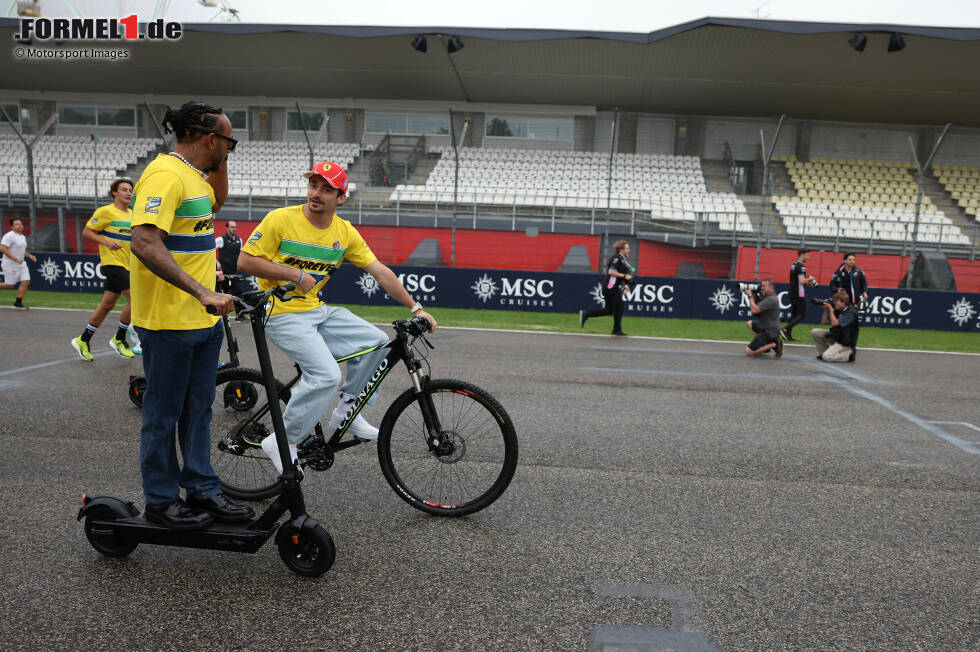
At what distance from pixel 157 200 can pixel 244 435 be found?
5.42 ft

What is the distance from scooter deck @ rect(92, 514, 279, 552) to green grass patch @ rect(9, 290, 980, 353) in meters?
10.8

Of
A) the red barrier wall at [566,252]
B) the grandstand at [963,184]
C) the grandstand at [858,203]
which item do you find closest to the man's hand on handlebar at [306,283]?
the red barrier wall at [566,252]

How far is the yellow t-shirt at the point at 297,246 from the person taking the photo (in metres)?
4.13

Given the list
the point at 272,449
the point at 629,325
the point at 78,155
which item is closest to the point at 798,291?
the point at 629,325

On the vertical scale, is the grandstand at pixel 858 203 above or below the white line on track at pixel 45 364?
above

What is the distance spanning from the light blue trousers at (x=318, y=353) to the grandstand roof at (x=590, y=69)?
22423mm

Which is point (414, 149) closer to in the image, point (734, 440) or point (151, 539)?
point (734, 440)

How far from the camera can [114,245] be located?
303 inches

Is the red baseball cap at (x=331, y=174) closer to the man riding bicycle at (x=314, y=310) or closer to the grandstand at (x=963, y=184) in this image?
the man riding bicycle at (x=314, y=310)

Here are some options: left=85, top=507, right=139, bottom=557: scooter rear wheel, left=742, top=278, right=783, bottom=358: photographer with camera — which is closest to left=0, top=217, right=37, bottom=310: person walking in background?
left=85, top=507, right=139, bottom=557: scooter rear wheel

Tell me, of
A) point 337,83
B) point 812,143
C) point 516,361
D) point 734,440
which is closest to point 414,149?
point 337,83

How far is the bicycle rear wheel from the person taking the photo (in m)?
4.14

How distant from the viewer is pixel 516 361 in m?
9.77

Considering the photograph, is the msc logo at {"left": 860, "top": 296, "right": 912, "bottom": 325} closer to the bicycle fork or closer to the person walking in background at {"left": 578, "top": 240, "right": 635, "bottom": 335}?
the person walking in background at {"left": 578, "top": 240, "right": 635, "bottom": 335}
